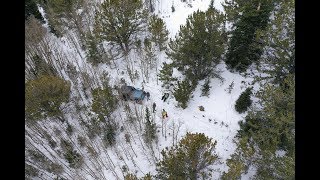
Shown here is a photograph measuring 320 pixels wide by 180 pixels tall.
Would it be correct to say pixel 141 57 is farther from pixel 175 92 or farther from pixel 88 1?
pixel 88 1

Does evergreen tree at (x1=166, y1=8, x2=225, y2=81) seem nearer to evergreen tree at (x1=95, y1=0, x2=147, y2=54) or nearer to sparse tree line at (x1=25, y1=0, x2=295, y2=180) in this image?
sparse tree line at (x1=25, y1=0, x2=295, y2=180)

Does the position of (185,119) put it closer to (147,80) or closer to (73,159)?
(147,80)

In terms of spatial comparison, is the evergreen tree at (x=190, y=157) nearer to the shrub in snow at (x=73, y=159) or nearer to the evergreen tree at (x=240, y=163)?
the evergreen tree at (x=240, y=163)

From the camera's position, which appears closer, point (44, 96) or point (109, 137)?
point (44, 96)

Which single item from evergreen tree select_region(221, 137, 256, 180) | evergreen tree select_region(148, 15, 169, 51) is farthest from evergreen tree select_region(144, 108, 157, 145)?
evergreen tree select_region(148, 15, 169, 51)

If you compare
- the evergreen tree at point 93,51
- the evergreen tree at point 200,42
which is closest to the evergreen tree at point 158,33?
the evergreen tree at point 200,42

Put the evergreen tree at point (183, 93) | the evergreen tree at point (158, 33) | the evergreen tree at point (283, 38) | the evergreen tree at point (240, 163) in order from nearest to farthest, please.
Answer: the evergreen tree at point (240, 163), the evergreen tree at point (283, 38), the evergreen tree at point (183, 93), the evergreen tree at point (158, 33)

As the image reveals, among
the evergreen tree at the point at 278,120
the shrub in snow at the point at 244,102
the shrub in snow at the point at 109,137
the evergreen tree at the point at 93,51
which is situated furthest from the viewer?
the evergreen tree at the point at 93,51

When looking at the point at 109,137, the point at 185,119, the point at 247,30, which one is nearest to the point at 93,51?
the point at 109,137
